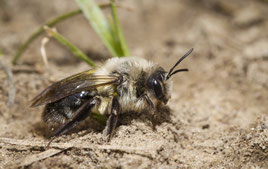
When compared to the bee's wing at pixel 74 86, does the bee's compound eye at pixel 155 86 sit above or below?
above

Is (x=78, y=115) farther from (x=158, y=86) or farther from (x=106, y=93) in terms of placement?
(x=158, y=86)

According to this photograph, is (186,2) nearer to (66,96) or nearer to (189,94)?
(189,94)

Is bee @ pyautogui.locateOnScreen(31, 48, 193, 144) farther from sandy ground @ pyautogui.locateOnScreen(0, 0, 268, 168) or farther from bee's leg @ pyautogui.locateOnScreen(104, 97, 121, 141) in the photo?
sandy ground @ pyautogui.locateOnScreen(0, 0, 268, 168)

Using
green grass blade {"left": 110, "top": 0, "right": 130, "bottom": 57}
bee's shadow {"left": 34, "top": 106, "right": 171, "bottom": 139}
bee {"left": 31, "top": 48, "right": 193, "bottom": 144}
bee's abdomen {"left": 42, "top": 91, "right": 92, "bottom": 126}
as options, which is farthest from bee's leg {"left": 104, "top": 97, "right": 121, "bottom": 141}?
green grass blade {"left": 110, "top": 0, "right": 130, "bottom": 57}

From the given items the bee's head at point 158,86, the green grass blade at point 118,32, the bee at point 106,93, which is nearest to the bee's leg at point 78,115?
the bee at point 106,93

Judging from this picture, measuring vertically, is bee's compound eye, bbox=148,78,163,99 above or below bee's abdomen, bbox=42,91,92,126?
above

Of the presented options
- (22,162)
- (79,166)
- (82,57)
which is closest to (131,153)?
(79,166)

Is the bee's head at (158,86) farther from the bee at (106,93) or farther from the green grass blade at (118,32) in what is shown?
the green grass blade at (118,32)
